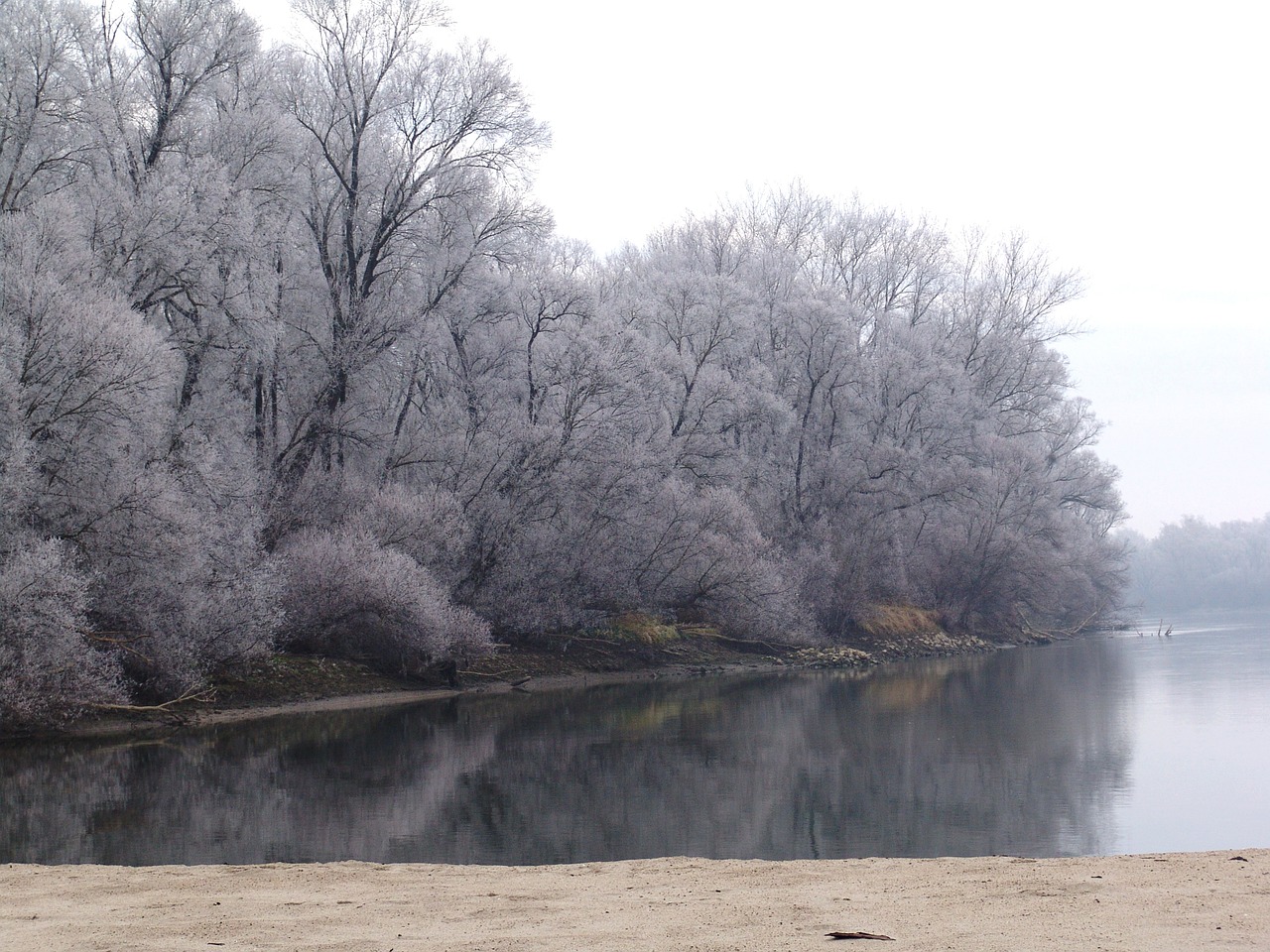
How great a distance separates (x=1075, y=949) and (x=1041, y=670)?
31137 mm

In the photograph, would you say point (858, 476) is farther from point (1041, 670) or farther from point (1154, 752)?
point (1154, 752)

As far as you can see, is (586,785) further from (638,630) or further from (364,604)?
(638,630)

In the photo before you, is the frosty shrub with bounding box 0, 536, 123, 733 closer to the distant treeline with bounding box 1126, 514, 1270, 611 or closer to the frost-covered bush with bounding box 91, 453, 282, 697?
the frost-covered bush with bounding box 91, 453, 282, 697

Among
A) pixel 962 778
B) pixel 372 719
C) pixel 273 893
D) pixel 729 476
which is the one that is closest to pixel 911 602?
pixel 729 476

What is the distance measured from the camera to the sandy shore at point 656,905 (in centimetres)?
677

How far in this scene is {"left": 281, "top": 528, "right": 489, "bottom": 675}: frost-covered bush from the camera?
26.1m

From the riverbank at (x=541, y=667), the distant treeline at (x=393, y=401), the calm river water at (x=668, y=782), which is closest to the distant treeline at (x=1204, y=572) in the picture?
the distant treeline at (x=393, y=401)

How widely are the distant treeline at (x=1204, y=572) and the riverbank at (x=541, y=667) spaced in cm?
Result: 5746

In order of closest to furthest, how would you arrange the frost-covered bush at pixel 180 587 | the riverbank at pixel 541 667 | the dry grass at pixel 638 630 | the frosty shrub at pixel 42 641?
the frosty shrub at pixel 42 641 < the frost-covered bush at pixel 180 587 < the riverbank at pixel 541 667 < the dry grass at pixel 638 630

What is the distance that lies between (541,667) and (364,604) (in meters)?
6.65

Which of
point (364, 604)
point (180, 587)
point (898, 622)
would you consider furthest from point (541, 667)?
point (898, 622)

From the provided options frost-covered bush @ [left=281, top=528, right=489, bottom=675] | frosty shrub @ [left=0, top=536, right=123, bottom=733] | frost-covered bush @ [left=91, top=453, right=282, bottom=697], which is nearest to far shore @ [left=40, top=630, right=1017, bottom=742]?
frost-covered bush @ [left=281, top=528, right=489, bottom=675]

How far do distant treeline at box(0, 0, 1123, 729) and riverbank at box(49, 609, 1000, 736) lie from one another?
2.17 ft

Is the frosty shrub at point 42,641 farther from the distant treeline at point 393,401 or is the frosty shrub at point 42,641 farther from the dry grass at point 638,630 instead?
the dry grass at point 638,630
